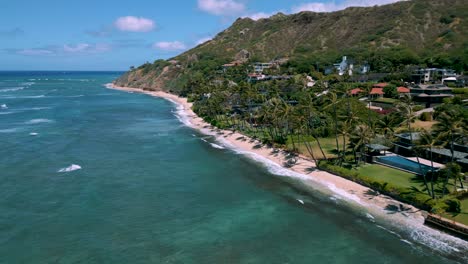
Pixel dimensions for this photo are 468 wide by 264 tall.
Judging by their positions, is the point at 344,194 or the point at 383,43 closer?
the point at 344,194

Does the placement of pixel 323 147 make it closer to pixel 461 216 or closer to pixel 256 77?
pixel 461 216

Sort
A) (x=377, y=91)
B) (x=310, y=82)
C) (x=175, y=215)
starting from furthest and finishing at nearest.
Answer: (x=310, y=82) < (x=377, y=91) < (x=175, y=215)

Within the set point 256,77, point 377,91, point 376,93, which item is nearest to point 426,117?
point 376,93

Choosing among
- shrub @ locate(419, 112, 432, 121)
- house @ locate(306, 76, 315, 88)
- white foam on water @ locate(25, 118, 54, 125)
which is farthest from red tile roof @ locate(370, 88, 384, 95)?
white foam on water @ locate(25, 118, 54, 125)

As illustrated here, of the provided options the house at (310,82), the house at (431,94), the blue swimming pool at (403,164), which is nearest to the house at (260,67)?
the house at (310,82)

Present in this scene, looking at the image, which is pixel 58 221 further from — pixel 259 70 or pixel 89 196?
pixel 259 70
